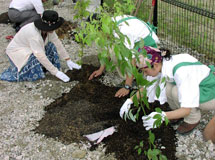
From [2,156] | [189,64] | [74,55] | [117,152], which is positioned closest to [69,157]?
[117,152]

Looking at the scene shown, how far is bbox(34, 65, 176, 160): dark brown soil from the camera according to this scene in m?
2.41

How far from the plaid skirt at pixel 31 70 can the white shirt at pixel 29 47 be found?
0.07m

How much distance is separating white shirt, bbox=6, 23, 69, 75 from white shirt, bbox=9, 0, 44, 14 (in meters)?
1.34

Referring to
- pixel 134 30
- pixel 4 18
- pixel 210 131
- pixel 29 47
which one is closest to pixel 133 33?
pixel 134 30

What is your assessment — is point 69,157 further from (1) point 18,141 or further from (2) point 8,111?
(2) point 8,111

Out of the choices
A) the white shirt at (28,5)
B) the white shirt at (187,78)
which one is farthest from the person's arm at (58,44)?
the white shirt at (187,78)

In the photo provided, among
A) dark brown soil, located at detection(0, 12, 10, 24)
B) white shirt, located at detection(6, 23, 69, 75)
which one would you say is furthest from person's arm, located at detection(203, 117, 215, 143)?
dark brown soil, located at detection(0, 12, 10, 24)

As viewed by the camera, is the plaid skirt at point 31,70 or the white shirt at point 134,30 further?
the plaid skirt at point 31,70

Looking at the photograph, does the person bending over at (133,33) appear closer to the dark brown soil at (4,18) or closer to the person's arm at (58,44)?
the person's arm at (58,44)

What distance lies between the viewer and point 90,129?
2621 millimetres

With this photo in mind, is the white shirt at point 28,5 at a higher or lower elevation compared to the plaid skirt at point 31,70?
higher

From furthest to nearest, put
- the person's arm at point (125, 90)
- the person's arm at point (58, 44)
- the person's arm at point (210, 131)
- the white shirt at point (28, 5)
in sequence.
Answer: the white shirt at point (28, 5) → the person's arm at point (58, 44) → the person's arm at point (125, 90) → the person's arm at point (210, 131)

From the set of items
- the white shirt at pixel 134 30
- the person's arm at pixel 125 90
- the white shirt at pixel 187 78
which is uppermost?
the white shirt at pixel 134 30

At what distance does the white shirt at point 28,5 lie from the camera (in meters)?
4.66
